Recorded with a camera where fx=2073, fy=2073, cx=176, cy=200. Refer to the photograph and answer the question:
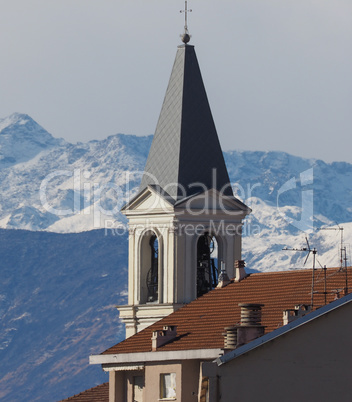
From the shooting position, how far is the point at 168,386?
168ft

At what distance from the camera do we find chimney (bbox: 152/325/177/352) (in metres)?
52.8

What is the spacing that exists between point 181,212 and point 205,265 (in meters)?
2.75

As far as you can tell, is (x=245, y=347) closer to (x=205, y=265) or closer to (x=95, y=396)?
(x=95, y=396)

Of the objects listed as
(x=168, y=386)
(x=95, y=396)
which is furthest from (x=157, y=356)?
(x=95, y=396)

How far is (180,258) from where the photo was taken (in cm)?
8088

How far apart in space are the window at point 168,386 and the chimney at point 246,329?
600cm

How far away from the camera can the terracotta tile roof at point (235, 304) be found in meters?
51.0

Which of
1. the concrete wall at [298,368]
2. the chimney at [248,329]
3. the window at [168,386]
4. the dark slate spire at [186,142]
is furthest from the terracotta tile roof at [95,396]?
the concrete wall at [298,368]

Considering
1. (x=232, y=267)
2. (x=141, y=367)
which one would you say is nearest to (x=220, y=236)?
(x=232, y=267)

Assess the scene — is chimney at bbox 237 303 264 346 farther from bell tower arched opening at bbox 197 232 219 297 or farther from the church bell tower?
bell tower arched opening at bbox 197 232 219 297

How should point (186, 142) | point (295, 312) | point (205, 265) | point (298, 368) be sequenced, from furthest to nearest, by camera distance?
point (186, 142) < point (205, 265) < point (295, 312) < point (298, 368)

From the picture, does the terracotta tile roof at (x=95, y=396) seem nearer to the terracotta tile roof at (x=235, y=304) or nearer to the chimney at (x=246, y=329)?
the terracotta tile roof at (x=235, y=304)

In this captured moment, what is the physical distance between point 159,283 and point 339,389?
41.1 metres

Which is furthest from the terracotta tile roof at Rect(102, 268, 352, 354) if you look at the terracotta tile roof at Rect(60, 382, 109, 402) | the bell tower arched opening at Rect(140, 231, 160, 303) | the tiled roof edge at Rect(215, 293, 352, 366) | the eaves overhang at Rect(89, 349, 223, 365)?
the bell tower arched opening at Rect(140, 231, 160, 303)
